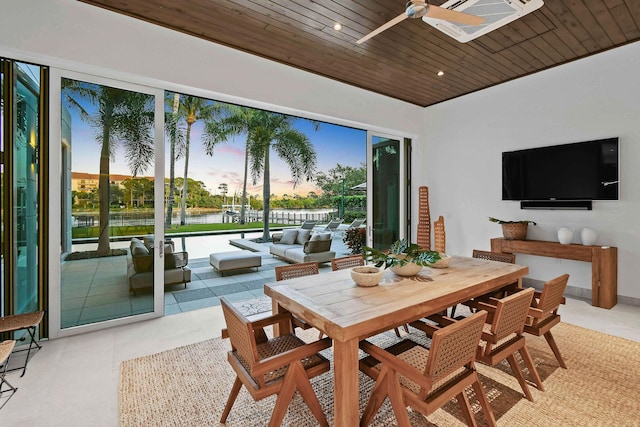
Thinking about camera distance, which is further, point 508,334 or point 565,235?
point 565,235

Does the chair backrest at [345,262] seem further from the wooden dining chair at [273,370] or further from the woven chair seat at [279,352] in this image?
the wooden dining chair at [273,370]

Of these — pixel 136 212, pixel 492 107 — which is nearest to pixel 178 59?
pixel 136 212

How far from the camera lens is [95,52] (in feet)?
9.20

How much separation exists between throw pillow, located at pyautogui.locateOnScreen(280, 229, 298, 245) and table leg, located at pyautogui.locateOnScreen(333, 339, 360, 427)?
535cm

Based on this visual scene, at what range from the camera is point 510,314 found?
71.7 inches

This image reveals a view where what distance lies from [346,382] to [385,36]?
3.21m

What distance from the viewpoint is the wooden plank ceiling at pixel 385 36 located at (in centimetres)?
276

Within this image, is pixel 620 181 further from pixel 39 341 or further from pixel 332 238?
pixel 39 341

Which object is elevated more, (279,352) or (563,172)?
(563,172)

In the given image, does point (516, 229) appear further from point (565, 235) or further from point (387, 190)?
point (387, 190)

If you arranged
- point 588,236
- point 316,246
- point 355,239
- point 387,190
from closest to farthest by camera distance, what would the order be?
1. point 588,236
2. point 387,190
3. point 316,246
4. point 355,239

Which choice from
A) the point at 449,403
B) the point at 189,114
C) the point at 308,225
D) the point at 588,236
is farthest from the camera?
the point at 308,225

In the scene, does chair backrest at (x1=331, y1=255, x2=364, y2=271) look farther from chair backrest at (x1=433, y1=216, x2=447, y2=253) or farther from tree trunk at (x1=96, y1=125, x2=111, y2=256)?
chair backrest at (x1=433, y1=216, x2=447, y2=253)

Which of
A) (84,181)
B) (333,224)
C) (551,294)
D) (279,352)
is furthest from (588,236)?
(84,181)
